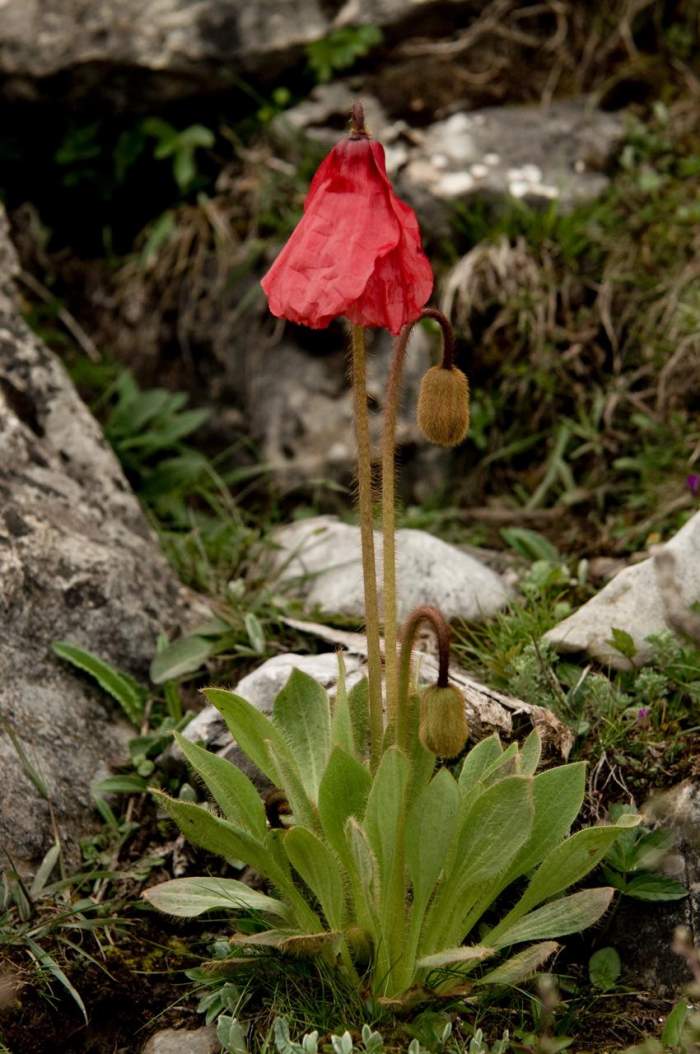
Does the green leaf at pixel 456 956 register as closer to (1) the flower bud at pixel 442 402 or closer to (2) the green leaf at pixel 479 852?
(2) the green leaf at pixel 479 852

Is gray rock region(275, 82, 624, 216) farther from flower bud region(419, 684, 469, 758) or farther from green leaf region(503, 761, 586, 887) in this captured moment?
flower bud region(419, 684, 469, 758)

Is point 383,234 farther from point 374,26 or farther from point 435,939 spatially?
point 374,26

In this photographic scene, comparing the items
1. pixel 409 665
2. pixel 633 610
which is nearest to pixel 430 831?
pixel 409 665

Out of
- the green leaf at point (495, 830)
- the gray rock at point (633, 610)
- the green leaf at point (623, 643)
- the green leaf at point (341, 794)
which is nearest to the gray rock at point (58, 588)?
the green leaf at point (341, 794)

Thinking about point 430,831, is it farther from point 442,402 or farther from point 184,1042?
point 442,402

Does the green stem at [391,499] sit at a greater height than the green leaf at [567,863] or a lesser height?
greater

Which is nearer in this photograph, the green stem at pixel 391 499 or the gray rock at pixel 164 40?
the green stem at pixel 391 499

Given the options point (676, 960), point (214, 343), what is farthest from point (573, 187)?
point (676, 960)
